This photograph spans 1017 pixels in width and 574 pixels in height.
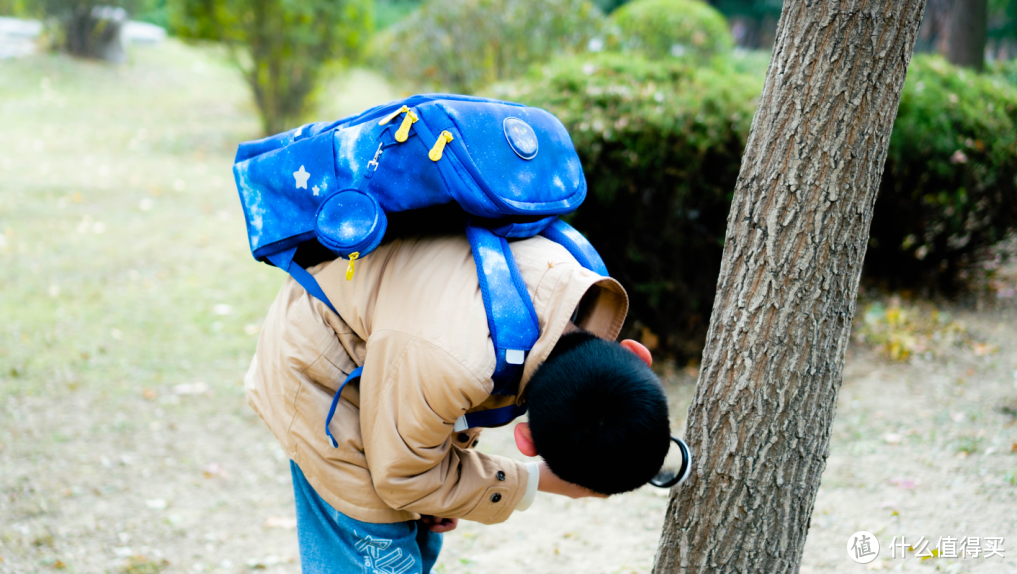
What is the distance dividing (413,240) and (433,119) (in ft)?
0.92

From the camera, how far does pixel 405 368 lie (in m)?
1.46

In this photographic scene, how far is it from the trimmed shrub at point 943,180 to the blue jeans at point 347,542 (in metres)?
4.00

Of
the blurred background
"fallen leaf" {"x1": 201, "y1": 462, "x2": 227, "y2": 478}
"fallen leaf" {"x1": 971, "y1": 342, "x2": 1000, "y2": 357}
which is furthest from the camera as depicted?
"fallen leaf" {"x1": 971, "y1": 342, "x2": 1000, "y2": 357}

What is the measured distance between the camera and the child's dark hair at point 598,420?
1.37 m

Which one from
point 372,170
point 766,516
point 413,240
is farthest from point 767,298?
point 372,170

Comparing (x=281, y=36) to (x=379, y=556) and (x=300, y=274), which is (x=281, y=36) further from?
(x=379, y=556)

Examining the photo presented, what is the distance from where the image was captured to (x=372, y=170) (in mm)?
1496

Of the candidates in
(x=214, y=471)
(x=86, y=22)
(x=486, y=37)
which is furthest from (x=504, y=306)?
(x=86, y=22)

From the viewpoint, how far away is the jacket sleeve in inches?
56.5

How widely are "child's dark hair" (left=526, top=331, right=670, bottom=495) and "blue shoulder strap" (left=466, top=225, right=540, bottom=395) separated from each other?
6 centimetres

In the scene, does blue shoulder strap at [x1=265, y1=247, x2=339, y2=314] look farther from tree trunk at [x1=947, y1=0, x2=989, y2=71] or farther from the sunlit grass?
tree trunk at [x1=947, y1=0, x2=989, y2=71]

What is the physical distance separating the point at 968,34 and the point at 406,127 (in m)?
9.08

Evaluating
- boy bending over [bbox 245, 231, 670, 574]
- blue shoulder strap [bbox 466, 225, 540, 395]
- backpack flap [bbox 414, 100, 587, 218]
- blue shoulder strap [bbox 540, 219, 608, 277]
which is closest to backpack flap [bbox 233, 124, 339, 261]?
boy bending over [bbox 245, 231, 670, 574]

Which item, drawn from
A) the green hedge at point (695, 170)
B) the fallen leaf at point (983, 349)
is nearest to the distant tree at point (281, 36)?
the green hedge at point (695, 170)
